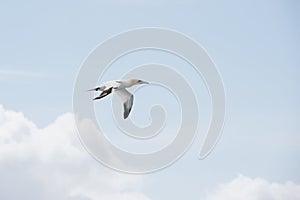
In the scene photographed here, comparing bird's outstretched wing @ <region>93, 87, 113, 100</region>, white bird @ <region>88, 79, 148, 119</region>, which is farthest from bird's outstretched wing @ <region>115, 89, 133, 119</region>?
bird's outstretched wing @ <region>93, 87, 113, 100</region>

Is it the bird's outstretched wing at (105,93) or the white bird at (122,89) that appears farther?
the white bird at (122,89)

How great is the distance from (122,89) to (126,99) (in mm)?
849

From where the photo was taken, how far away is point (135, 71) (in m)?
36.5

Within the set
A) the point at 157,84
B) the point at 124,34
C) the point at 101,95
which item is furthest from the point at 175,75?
the point at 101,95

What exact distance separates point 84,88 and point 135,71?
301cm

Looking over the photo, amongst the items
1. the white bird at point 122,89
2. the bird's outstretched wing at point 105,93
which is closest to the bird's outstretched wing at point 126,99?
the white bird at point 122,89

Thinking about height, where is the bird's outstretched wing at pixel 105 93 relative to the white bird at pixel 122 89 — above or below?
below

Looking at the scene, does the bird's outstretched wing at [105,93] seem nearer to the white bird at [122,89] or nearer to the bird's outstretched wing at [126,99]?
the white bird at [122,89]

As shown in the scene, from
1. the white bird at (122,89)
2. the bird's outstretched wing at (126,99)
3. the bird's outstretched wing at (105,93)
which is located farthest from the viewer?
the bird's outstretched wing at (126,99)

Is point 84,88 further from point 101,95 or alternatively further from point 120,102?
point 101,95

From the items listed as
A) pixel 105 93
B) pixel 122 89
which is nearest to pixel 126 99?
pixel 122 89

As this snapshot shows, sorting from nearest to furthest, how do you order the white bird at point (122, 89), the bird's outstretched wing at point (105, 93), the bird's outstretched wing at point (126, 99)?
the bird's outstretched wing at point (105, 93)
the white bird at point (122, 89)
the bird's outstretched wing at point (126, 99)

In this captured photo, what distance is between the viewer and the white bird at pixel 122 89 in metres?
31.8

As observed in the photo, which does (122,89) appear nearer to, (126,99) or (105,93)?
(126,99)
